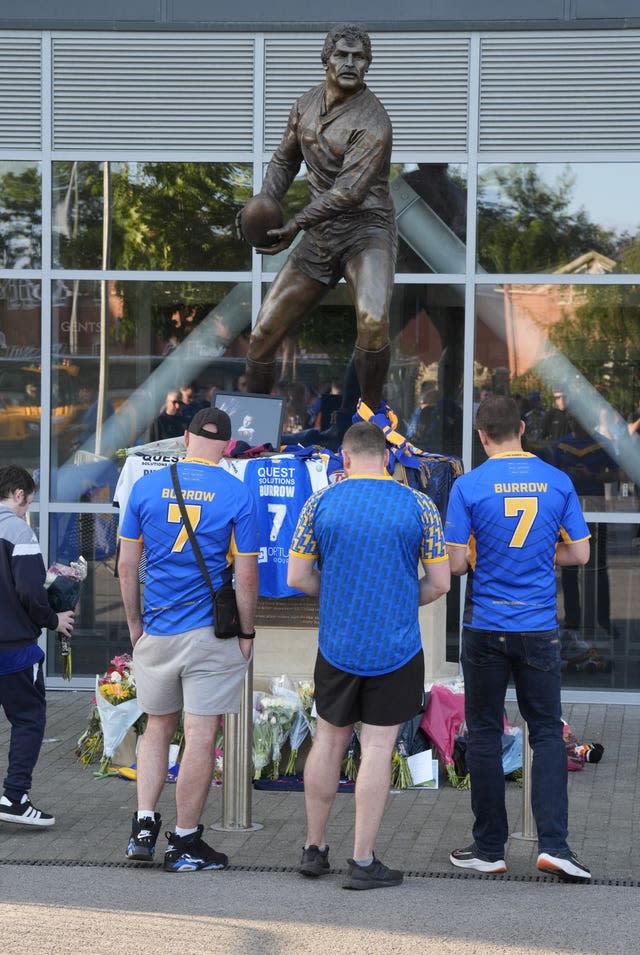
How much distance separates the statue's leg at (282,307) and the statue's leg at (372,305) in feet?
0.83

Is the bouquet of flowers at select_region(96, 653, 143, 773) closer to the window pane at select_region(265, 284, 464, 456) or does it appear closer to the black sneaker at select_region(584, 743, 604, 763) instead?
the black sneaker at select_region(584, 743, 604, 763)

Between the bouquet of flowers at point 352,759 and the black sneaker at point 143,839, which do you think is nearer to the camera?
the black sneaker at point 143,839

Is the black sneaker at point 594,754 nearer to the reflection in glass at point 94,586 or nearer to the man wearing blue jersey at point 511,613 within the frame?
the man wearing blue jersey at point 511,613

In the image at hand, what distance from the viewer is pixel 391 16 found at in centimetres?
1060

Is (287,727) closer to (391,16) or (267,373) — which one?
(267,373)

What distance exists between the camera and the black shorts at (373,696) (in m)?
5.62

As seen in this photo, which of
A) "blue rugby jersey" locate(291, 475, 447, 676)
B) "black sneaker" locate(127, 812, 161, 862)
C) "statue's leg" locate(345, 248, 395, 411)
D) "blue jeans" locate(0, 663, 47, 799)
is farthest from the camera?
"statue's leg" locate(345, 248, 395, 411)

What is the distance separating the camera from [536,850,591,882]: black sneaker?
5.72 metres

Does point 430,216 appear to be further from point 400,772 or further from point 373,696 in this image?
point 373,696

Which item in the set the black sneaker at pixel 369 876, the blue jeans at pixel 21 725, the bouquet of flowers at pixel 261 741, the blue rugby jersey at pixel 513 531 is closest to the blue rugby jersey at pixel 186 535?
the blue rugby jersey at pixel 513 531

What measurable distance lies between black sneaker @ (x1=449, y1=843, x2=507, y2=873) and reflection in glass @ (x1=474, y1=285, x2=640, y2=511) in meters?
5.03

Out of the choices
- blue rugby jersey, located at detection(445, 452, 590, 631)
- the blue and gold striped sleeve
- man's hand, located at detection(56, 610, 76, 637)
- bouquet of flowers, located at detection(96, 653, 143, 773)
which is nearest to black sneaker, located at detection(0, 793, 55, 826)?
man's hand, located at detection(56, 610, 76, 637)

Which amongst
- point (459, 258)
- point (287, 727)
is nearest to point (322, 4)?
point (459, 258)

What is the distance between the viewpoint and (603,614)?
1080 centimetres
